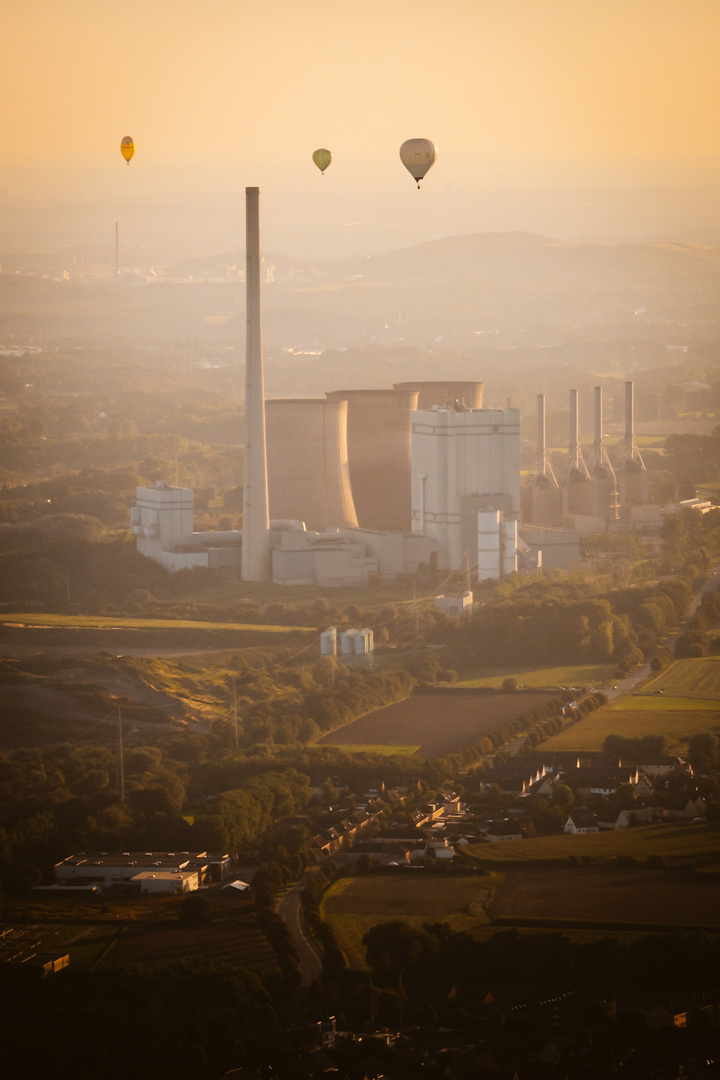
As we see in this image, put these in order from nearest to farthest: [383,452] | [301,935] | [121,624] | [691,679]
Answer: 1. [301,935]
2. [691,679]
3. [121,624]
4. [383,452]

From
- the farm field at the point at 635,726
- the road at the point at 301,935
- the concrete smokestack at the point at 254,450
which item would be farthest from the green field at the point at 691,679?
the road at the point at 301,935

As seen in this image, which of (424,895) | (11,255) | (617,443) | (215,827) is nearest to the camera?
(424,895)

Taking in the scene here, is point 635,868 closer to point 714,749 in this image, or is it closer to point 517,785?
point 517,785

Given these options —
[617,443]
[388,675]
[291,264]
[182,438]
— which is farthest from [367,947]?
[291,264]

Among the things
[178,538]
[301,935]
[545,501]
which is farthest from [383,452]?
[301,935]

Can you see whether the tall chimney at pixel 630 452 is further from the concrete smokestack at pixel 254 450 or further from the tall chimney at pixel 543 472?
the concrete smokestack at pixel 254 450

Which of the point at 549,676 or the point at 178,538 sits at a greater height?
the point at 178,538

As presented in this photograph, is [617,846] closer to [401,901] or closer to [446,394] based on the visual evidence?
[401,901]
